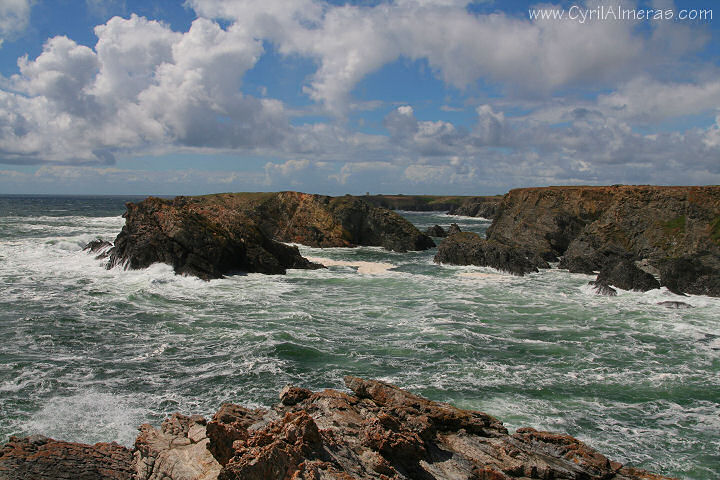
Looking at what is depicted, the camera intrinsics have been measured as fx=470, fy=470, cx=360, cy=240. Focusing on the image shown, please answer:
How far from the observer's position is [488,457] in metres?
7.96

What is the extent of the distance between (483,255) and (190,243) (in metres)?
23.9

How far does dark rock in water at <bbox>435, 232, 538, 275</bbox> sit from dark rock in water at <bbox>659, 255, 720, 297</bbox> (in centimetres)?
970

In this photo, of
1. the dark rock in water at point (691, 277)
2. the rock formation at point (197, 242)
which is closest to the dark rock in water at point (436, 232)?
the rock formation at point (197, 242)

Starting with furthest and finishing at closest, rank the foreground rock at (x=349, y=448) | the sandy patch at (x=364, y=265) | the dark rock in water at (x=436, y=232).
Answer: the dark rock in water at (x=436, y=232), the sandy patch at (x=364, y=265), the foreground rock at (x=349, y=448)

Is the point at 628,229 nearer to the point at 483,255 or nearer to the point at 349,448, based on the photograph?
the point at 483,255

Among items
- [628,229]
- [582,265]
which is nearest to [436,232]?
[628,229]

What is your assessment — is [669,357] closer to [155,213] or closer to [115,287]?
[115,287]

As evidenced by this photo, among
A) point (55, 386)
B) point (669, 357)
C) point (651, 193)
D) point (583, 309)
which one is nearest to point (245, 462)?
point (55, 386)

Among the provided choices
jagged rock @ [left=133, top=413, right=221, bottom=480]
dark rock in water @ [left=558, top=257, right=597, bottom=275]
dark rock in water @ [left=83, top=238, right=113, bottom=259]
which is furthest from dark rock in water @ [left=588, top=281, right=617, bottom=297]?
dark rock in water @ [left=83, top=238, right=113, bottom=259]

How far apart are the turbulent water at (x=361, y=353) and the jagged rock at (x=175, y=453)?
1908 mm

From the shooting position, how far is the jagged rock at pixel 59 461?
290 inches

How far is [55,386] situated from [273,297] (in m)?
13.6

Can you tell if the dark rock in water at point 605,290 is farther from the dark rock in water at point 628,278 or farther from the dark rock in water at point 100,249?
the dark rock in water at point 100,249

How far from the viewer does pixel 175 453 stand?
8.03 m
